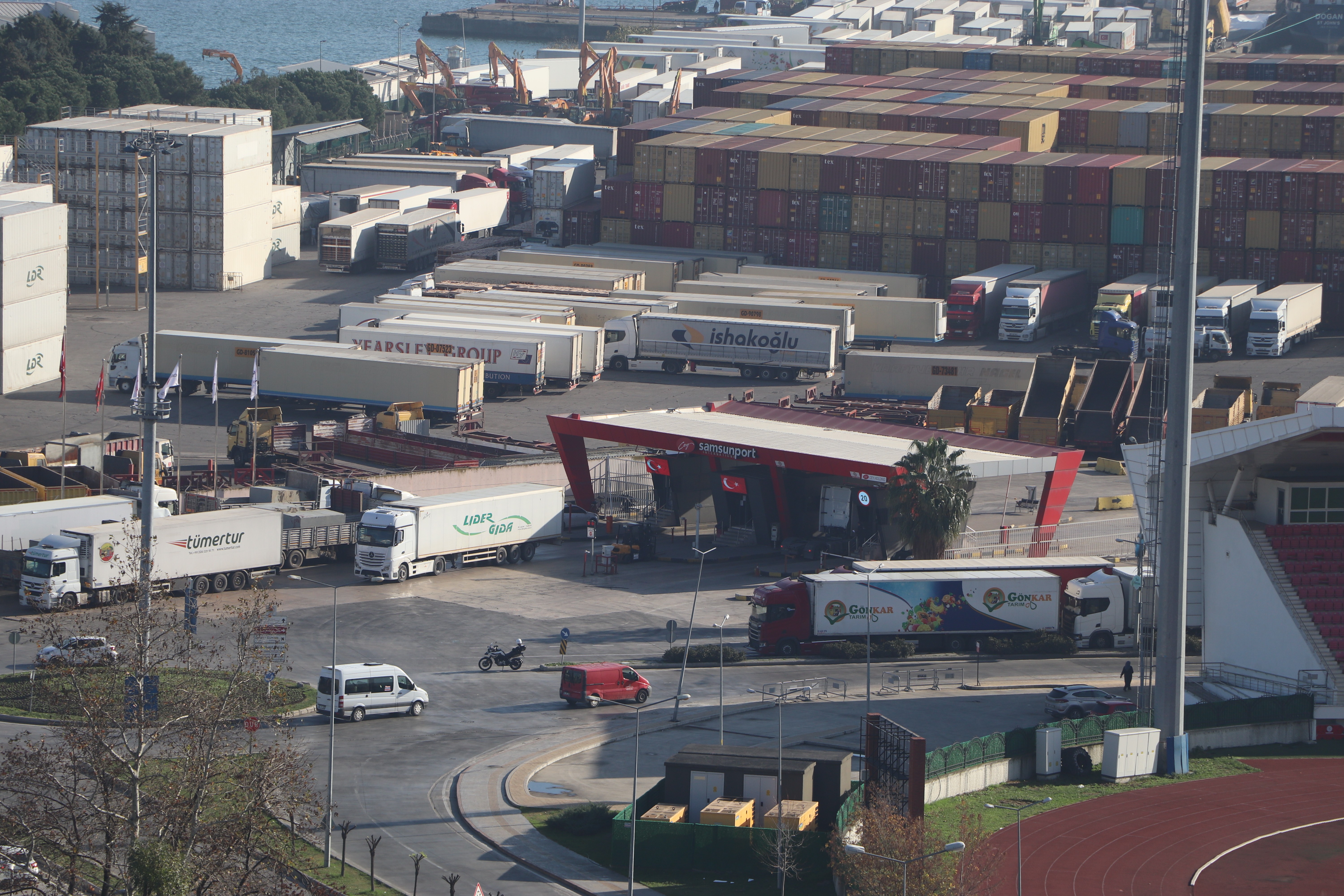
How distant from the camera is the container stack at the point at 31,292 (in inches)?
3816

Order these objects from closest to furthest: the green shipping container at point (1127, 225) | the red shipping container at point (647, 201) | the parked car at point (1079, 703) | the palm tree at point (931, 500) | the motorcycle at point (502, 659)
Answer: the parked car at point (1079, 703) → the motorcycle at point (502, 659) → the palm tree at point (931, 500) → the green shipping container at point (1127, 225) → the red shipping container at point (647, 201)

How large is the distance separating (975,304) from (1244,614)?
57.3m

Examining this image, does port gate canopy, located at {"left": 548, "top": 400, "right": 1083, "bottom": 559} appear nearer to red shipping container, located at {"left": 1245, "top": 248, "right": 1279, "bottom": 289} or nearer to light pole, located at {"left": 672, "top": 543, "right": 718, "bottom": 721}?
light pole, located at {"left": 672, "top": 543, "right": 718, "bottom": 721}

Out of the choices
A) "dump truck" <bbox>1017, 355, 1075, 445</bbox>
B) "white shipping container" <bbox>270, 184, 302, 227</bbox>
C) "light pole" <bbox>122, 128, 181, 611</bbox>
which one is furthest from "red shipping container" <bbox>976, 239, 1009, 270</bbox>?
"light pole" <bbox>122, 128, 181, 611</bbox>

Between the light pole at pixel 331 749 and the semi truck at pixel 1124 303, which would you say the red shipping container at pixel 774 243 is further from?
the light pole at pixel 331 749

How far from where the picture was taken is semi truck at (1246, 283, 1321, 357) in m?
109

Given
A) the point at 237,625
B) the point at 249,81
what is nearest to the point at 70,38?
the point at 249,81

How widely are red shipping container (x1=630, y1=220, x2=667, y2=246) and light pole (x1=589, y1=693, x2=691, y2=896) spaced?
263 feet

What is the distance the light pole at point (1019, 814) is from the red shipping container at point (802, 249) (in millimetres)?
83660

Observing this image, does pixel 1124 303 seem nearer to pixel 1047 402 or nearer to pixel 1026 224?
pixel 1026 224

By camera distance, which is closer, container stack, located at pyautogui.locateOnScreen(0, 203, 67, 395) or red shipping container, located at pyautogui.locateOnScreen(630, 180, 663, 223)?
container stack, located at pyautogui.locateOnScreen(0, 203, 67, 395)

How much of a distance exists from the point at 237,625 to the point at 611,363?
172ft

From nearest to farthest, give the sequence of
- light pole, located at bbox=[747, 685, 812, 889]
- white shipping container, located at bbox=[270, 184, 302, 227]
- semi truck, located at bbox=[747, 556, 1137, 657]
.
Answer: light pole, located at bbox=[747, 685, 812, 889] < semi truck, located at bbox=[747, 556, 1137, 657] < white shipping container, located at bbox=[270, 184, 302, 227]

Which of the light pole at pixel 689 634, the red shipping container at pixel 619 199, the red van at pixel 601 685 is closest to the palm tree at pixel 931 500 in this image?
the light pole at pixel 689 634
